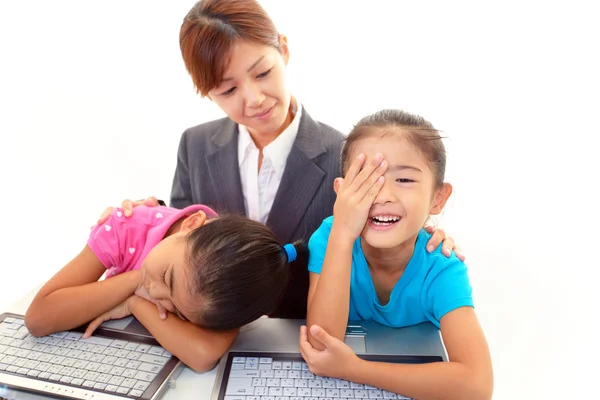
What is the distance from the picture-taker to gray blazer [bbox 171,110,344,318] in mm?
1638

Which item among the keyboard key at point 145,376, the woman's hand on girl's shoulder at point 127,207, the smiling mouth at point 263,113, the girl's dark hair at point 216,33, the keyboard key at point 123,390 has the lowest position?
the keyboard key at point 123,390

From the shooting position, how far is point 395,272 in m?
1.29

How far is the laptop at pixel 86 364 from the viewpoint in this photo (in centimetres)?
106

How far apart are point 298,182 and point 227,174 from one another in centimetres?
24

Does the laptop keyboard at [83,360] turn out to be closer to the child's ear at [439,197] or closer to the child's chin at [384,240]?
the child's chin at [384,240]

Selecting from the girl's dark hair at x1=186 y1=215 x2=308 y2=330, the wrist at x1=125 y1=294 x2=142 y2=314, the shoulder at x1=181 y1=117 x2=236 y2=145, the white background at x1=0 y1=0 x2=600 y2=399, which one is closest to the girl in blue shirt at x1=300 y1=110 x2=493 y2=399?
the girl's dark hair at x1=186 y1=215 x2=308 y2=330

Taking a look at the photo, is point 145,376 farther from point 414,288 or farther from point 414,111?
point 414,111

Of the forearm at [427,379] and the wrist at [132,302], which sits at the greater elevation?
the wrist at [132,302]

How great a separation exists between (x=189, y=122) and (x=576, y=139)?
1567 millimetres

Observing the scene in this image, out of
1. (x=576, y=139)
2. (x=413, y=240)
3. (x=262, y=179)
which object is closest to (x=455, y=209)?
(x=576, y=139)

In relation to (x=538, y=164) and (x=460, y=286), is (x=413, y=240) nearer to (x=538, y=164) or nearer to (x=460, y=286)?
(x=460, y=286)

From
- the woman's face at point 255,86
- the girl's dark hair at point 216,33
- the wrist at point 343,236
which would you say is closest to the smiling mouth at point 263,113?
the woman's face at point 255,86

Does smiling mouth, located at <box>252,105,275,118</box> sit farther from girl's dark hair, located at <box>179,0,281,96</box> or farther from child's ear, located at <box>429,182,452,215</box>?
child's ear, located at <box>429,182,452,215</box>

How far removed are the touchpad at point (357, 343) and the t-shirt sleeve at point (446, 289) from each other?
0.16 metres
